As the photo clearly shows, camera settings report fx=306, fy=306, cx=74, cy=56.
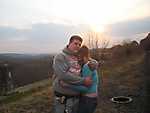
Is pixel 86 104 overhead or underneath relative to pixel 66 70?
underneath

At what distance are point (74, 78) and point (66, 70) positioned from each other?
0.15m

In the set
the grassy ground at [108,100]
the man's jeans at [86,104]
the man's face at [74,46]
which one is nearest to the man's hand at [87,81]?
the man's jeans at [86,104]

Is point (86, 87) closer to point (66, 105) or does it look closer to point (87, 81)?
point (87, 81)

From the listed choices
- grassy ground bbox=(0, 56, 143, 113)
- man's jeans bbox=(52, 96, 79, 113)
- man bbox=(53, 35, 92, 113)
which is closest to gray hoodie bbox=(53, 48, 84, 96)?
man bbox=(53, 35, 92, 113)

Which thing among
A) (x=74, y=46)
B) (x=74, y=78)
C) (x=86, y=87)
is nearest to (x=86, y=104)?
(x=86, y=87)

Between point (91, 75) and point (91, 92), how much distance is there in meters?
0.23

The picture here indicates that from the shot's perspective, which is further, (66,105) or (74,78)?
(66,105)

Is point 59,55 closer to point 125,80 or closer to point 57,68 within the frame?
point 57,68

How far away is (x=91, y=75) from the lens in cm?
406

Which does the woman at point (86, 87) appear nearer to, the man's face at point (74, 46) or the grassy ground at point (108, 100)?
the man's face at point (74, 46)

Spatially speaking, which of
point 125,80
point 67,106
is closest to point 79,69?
point 67,106

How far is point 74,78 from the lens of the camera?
394 cm

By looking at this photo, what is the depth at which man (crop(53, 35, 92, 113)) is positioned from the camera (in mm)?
3952

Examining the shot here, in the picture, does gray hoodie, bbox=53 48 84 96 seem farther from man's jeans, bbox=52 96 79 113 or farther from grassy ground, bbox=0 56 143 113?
grassy ground, bbox=0 56 143 113
